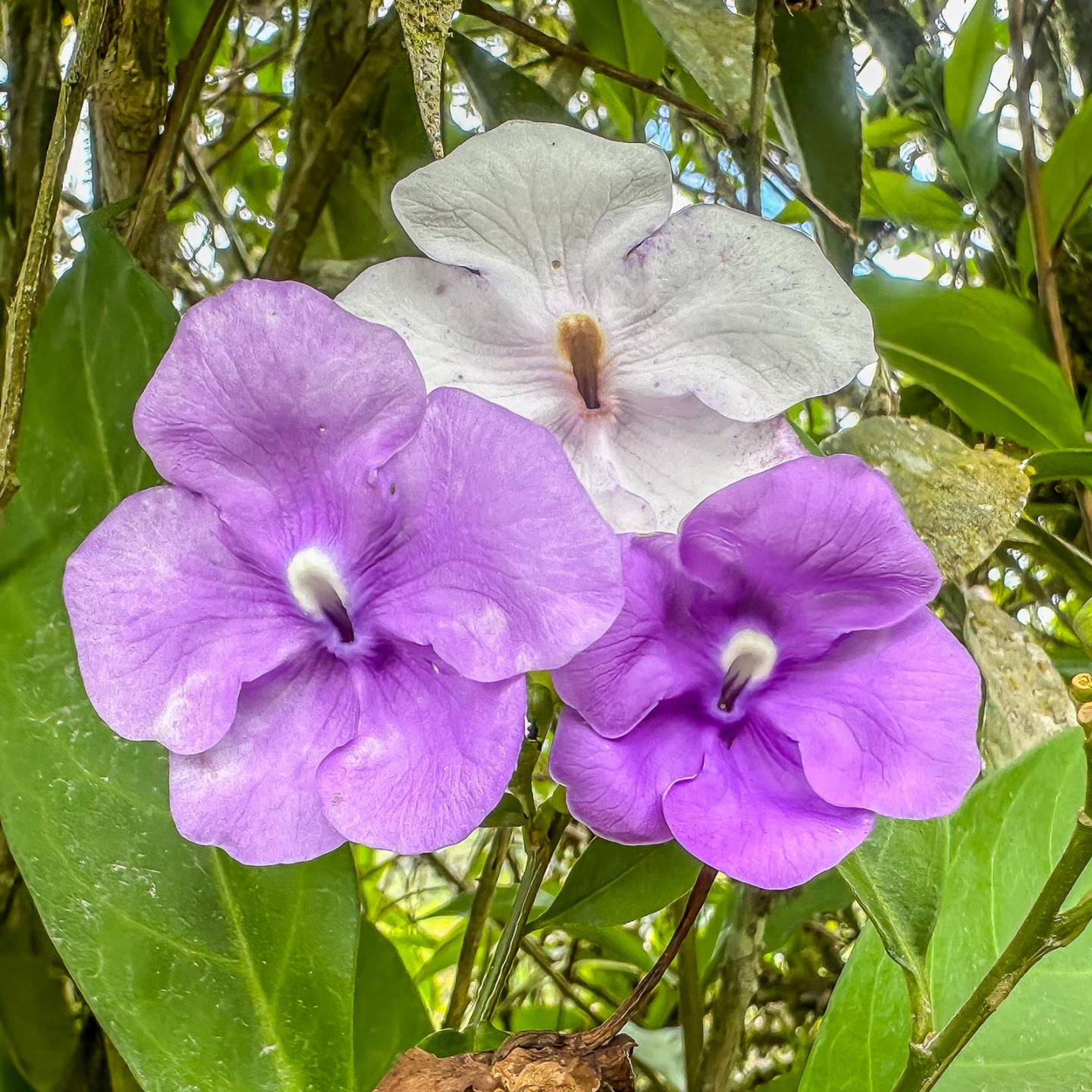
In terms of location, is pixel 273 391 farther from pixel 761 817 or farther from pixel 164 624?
pixel 761 817

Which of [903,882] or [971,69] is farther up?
[971,69]

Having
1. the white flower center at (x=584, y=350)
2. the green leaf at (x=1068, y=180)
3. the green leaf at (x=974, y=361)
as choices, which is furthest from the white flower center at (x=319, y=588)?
the green leaf at (x=1068, y=180)

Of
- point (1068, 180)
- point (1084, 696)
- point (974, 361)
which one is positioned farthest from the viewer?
point (1068, 180)

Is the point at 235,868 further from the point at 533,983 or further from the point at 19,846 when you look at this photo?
the point at 533,983

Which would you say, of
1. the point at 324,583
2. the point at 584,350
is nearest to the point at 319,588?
the point at 324,583

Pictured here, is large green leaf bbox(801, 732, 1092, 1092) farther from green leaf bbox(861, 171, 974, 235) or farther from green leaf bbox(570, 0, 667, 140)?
green leaf bbox(861, 171, 974, 235)

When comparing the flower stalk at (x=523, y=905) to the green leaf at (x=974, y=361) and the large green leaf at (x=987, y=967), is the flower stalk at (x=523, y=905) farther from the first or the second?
the green leaf at (x=974, y=361)

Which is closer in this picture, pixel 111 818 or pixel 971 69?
pixel 111 818
